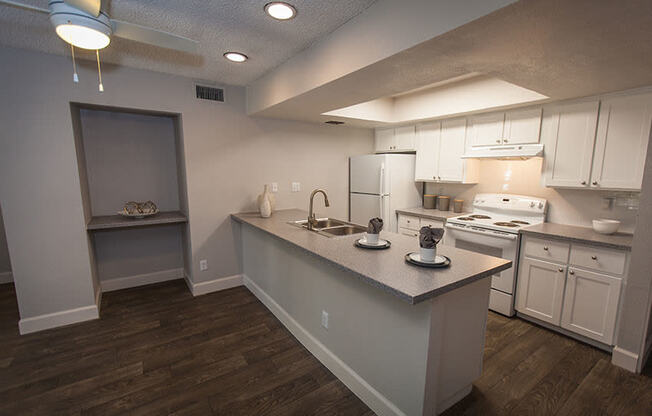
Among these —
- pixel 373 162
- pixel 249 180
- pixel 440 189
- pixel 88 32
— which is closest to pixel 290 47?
pixel 88 32

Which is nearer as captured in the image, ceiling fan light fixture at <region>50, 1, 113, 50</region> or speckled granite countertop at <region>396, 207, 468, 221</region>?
ceiling fan light fixture at <region>50, 1, 113, 50</region>

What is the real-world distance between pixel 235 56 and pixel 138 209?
6.51ft

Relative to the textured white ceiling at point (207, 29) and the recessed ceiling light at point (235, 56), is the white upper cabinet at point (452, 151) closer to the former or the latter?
the textured white ceiling at point (207, 29)

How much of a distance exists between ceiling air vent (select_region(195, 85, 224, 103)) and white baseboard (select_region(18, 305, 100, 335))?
236 cm

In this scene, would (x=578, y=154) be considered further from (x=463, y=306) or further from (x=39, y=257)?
(x=39, y=257)

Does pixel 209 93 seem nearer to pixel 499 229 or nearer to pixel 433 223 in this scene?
pixel 433 223

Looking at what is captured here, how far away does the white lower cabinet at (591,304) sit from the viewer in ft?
7.27

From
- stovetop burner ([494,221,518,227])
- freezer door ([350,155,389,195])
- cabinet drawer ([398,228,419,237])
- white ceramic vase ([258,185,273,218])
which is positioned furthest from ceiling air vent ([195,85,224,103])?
stovetop burner ([494,221,518,227])

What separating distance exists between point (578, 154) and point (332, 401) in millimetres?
2856

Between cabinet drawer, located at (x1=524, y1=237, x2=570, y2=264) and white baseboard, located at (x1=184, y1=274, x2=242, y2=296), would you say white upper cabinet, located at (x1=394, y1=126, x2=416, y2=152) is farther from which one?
white baseboard, located at (x1=184, y1=274, x2=242, y2=296)

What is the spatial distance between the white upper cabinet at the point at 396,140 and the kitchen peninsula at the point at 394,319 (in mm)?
2034

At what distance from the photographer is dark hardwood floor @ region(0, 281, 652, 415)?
1.76 meters

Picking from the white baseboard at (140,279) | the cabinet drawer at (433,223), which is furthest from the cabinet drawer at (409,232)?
the white baseboard at (140,279)

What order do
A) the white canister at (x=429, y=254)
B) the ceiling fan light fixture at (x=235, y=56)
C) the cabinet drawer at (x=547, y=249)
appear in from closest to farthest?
the white canister at (x=429, y=254) < the ceiling fan light fixture at (x=235, y=56) < the cabinet drawer at (x=547, y=249)
